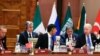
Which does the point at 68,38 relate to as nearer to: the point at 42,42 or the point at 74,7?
the point at 42,42

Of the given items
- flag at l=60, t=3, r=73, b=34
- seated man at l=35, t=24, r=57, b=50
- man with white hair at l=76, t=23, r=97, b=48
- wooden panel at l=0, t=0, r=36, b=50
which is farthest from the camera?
wooden panel at l=0, t=0, r=36, b=50

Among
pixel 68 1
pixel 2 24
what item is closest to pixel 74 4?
pixel 68 1

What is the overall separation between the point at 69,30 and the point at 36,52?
1486 mm

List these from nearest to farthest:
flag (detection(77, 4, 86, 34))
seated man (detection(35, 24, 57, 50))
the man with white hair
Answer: the man with white hair < seated man (detection(35, 24, 57, 50)) < flag (detection(77, 4, 86, 34))

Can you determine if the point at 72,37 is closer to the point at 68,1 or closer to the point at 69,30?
the point at 69,30

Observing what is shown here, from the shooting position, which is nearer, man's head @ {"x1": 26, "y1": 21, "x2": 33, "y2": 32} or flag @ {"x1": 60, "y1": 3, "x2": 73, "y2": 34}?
man's head @ {"x1": 26, "y1": 21, "x2": 33, "y2": 32}


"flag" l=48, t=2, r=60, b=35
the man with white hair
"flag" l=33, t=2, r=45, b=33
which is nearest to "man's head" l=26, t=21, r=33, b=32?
the man with white hair

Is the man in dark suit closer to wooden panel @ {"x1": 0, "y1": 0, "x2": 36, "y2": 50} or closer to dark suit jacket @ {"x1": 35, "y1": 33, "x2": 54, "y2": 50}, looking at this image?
dark suit jacket @ {"x1": 35, "y1": 33, "x2": 54, "y2": 50}

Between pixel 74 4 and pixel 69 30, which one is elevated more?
pixel 74 4

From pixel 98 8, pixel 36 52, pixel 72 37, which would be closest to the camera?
pixel 36 52

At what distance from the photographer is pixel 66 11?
31.4 ft

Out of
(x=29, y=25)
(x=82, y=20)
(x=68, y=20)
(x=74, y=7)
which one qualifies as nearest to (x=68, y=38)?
(x=29, y=25)

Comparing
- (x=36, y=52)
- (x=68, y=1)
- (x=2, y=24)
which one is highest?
(x=68, y=1)

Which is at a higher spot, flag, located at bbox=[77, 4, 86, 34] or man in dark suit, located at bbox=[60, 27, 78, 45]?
flag, located at bbox=[77, 4, 86, 34]
